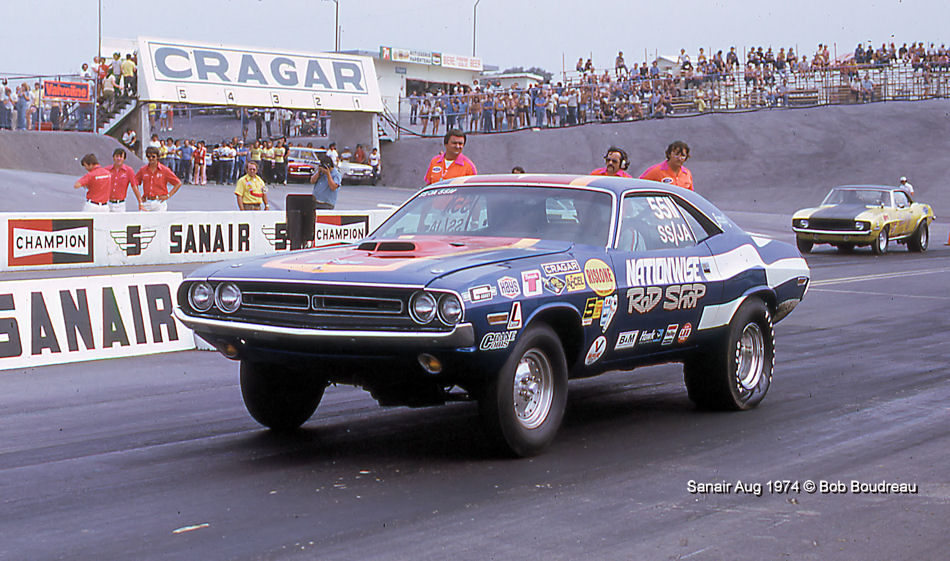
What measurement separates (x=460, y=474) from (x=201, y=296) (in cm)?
173

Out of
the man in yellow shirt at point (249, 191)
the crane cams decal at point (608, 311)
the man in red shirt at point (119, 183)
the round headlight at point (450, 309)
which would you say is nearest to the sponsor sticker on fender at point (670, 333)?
the crane cams decal at point (608, 311)

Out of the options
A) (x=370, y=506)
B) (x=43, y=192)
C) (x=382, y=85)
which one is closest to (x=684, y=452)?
(x=370, y=506)

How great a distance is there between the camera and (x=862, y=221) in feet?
81.7

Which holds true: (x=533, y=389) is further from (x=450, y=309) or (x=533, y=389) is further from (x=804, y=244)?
(x=804, y=244)

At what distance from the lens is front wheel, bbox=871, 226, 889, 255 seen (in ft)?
82.6

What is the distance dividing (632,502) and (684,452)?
120cm

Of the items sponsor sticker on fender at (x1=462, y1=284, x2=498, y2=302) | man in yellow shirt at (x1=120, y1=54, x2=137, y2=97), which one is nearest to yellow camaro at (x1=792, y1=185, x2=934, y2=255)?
man in yellow shirt at (x1=120, y1=54, x2=137, y2=97)

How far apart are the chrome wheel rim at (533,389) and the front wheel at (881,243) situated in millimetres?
20840

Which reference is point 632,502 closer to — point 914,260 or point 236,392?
point 236,392

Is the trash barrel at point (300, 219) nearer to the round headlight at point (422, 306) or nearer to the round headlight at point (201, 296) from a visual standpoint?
the round headlight at point (201, 296)

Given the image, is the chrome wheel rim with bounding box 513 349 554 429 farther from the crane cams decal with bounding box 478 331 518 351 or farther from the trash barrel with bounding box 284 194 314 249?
the trash barrel with bounding box 284 194 314 249

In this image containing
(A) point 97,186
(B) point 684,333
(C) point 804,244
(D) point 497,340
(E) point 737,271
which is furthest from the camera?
(C) point 804,244

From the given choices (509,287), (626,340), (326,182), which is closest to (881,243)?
(326,182)

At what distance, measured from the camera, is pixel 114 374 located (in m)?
9.31
